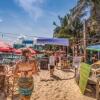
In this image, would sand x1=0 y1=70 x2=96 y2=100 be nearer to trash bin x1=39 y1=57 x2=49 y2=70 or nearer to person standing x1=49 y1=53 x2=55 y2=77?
person standing x1=49 y1=53 x2=55 y2=77

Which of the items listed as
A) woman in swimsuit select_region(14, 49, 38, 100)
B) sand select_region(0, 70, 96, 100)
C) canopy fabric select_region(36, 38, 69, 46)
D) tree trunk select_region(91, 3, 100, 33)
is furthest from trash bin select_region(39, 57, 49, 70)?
woman in swimsuit select_region(14, 49, 38, 100)

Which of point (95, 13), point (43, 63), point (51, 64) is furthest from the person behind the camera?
point (95, 13)

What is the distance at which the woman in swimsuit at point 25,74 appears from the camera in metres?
6.00

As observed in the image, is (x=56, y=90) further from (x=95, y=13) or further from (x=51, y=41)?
(x=95, y=13)

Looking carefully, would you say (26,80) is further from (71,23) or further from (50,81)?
(71,23)

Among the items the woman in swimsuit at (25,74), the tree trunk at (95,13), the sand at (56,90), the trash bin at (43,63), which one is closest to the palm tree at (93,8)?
the tree trunk at (95,13)

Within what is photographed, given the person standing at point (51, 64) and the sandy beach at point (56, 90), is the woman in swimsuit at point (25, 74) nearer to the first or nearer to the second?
the sandy beach at point (56, 90)

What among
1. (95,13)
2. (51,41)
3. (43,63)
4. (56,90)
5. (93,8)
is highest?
(93,8)

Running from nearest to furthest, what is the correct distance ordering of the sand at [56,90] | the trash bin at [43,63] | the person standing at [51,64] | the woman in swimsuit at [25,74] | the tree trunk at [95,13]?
the woman in swimsuit at [25,74]
the sand at [56,90]
the person standing at [51,64]
the trash bin at [43,63]
the tree trunk at [95,13]

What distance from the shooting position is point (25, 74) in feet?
20.3

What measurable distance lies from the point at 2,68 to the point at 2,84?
26.9 inches

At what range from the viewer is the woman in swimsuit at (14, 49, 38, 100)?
600 centimetres

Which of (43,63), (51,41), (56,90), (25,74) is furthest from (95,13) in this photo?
(25,74)

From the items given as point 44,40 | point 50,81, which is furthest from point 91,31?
point 50,81
